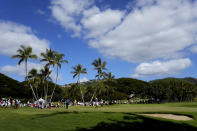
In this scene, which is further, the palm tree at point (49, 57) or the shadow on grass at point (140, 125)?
the palm tree at point (49, 57)

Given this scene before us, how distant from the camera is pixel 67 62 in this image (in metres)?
59.1

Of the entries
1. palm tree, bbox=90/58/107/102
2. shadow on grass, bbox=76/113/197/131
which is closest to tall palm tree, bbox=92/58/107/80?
palm tree, bbox=90/58/107/102

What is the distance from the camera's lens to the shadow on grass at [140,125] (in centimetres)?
1377

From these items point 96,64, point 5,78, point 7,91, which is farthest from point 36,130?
point 5,78

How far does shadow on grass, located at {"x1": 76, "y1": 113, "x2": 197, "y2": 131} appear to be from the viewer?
45.2 feet

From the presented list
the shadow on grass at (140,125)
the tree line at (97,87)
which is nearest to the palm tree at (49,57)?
the tree line at (97,87)

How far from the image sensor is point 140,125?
1467cm

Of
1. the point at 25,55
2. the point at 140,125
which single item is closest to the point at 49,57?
the point at 25,55

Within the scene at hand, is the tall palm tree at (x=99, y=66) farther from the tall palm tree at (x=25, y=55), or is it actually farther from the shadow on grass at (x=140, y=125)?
the shadow on grass at (x=140, y=125)

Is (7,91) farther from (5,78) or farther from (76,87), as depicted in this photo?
(76,87)

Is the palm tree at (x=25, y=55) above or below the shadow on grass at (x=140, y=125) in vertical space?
above

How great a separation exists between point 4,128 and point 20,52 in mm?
44779

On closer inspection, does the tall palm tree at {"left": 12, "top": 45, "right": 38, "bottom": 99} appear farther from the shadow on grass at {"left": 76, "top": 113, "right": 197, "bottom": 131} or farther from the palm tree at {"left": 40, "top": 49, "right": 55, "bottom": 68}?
the shadow on grass at {"left": 76, "top": 113, "right": 197, "bottom": 131}

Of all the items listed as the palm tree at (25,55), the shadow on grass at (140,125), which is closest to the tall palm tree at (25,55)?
the palm tree at (25,55)
